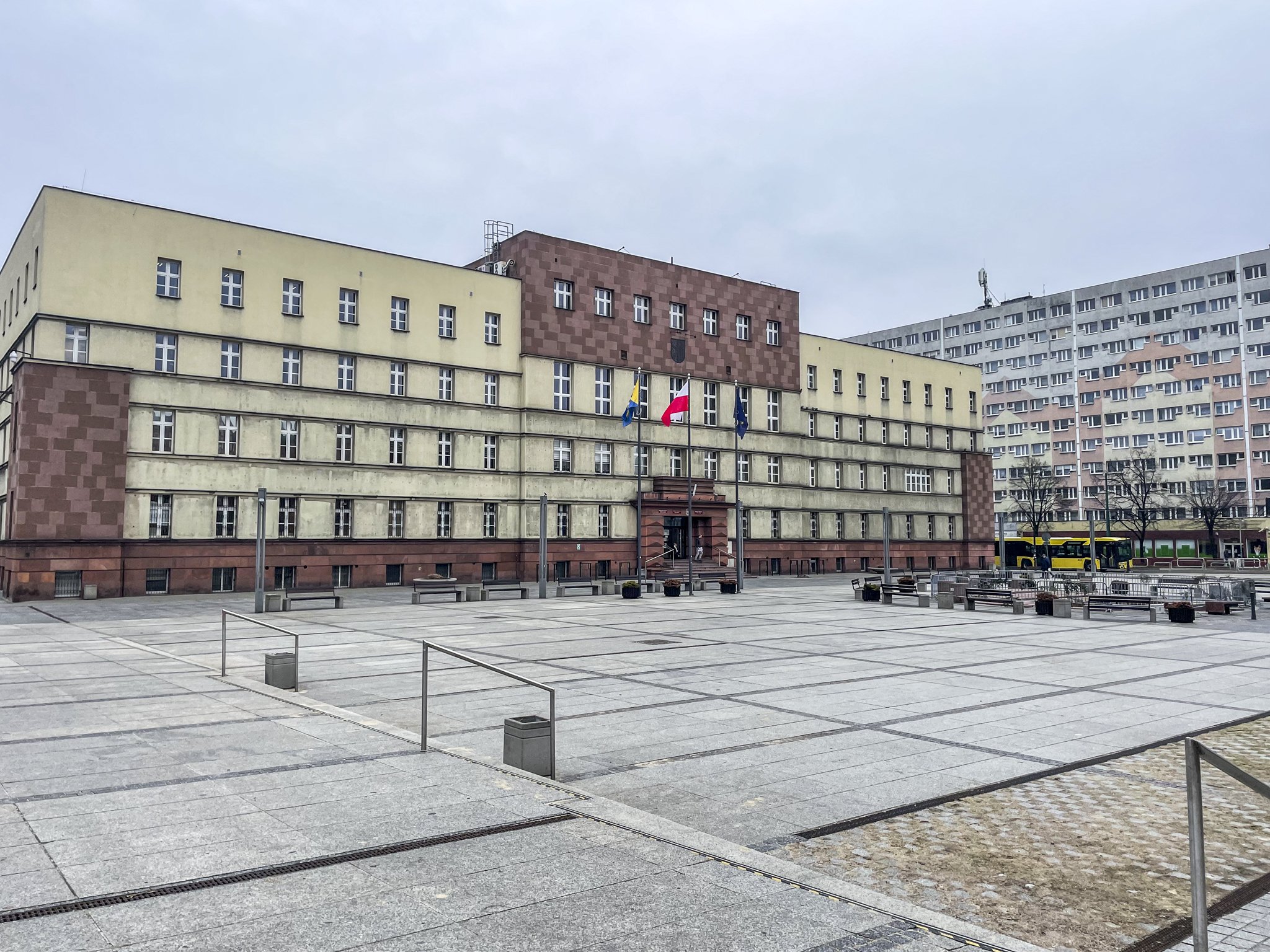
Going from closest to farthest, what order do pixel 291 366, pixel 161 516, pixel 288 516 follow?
pixel 161 516 → pixel 288 516 → pixel 291 366

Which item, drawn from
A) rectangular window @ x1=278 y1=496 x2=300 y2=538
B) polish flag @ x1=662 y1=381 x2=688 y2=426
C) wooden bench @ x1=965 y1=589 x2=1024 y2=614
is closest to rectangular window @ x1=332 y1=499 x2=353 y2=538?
rectangular window @ x1=278 y1=496 x2=300 y2=538

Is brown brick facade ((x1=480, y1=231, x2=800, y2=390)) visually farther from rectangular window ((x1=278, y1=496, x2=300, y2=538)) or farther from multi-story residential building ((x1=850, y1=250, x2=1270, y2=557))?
multi-story residential building ((x1=850, y1=250, x2=1270, y2=557))

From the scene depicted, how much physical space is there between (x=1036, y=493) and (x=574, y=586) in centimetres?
7491

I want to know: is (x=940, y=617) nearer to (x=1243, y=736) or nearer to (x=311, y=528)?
(x=1243, y=736)

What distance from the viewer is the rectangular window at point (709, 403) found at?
5800 cm

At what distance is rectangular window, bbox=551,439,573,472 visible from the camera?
5162 cm

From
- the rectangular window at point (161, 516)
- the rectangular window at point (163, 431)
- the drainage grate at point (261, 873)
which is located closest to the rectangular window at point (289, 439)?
the rectangular window at point (163, 431)


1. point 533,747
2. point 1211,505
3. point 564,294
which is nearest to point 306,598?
point 533,747

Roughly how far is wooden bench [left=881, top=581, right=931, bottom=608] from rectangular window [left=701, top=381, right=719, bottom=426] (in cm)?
2333

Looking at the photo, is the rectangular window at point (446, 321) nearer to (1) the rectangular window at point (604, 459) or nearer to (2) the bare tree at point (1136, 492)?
(1) the rectangular window at point (604, 459)

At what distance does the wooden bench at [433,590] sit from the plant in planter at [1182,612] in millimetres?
24479

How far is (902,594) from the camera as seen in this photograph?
36.4m

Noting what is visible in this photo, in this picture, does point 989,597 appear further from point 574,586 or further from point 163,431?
point 163,431

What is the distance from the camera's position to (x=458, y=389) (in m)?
48.9
